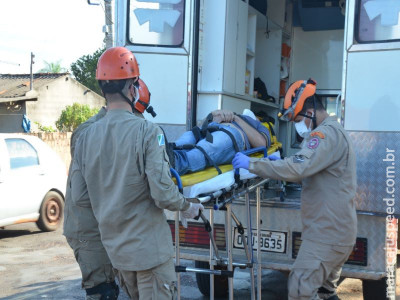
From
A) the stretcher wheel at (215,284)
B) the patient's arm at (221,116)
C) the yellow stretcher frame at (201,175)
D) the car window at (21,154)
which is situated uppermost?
the patient's arm at (221,116)

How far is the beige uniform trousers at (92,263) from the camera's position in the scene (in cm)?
372

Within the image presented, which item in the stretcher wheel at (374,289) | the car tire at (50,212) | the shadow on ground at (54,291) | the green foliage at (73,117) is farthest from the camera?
the green foliage at (73,117)

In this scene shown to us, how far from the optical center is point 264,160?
363 cm

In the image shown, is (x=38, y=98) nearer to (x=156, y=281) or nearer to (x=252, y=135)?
(x=252, y=135)

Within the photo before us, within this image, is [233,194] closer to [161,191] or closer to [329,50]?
[161,191]

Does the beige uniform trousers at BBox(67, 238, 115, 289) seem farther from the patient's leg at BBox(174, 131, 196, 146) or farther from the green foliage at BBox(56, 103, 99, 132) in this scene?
the green foliage at BBox(56, 103, 99, 132)

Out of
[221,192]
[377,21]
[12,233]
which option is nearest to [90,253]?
[221,192]

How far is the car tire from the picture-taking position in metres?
8.65

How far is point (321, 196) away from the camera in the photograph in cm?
368

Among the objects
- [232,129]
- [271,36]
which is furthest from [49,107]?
[232,129]

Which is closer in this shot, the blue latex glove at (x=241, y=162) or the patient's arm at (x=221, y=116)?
the blue latex glove at (x=241, y=162)

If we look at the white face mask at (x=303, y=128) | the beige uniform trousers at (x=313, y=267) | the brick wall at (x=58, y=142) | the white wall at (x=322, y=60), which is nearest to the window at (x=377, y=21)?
the white face mask at (x=303, y=128)

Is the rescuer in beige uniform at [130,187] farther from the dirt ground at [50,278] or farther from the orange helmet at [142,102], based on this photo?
the dirt ground at [50,278]

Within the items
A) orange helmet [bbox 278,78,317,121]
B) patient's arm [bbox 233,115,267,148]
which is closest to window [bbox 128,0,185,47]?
patient's arm [bbox 233,115,267,148]
